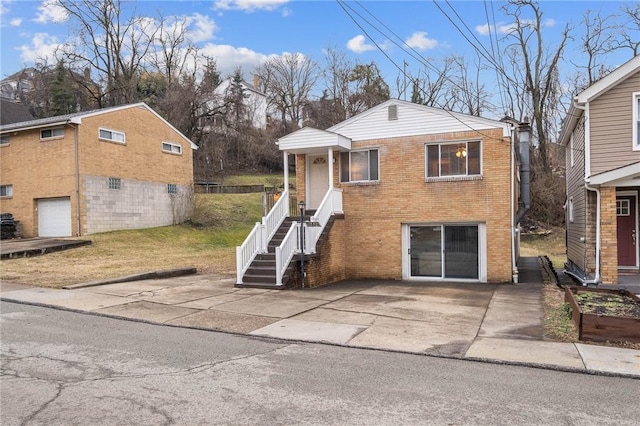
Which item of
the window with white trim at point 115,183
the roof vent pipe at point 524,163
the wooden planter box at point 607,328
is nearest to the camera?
the wooden planter box at point 607,328

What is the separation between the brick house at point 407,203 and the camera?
14570mm

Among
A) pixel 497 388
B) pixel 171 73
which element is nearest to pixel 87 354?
pixel 497 388

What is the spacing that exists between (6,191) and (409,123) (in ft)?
69.9

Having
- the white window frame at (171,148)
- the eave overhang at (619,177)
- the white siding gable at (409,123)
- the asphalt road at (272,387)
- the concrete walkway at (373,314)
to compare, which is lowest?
the concrete walkway at (373,314)

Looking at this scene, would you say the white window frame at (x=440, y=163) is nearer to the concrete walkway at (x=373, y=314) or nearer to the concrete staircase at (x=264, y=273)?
the concrete walkway at (x=373, y=314)

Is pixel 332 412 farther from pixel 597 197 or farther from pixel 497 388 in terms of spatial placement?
pixel 597 197

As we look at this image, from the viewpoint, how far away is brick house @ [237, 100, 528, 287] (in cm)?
1457

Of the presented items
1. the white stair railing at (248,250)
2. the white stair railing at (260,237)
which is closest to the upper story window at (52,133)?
the white stair railing at (260,237)

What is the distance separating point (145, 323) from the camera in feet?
27.2

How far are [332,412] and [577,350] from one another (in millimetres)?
4183

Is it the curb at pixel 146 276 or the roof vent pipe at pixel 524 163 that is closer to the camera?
the curb at pixel 146 276

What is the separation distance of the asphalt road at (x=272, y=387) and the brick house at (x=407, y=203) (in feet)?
23.6

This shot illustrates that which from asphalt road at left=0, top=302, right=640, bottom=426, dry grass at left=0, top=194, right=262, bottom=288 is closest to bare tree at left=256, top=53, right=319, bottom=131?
dry grass at left=0, top=194, right=262, bottom=288

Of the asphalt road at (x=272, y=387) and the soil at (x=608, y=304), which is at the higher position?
the soil at (x=608, y=304)
